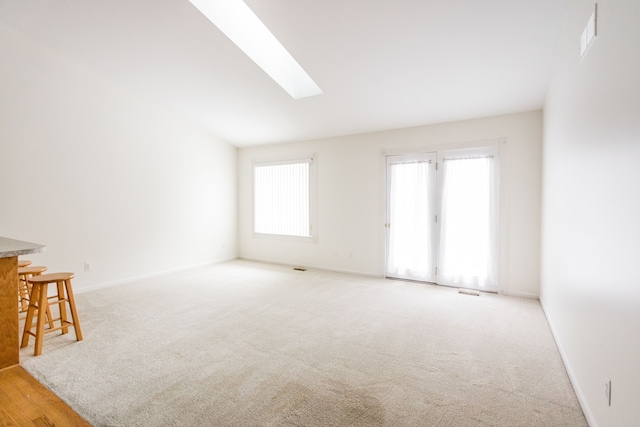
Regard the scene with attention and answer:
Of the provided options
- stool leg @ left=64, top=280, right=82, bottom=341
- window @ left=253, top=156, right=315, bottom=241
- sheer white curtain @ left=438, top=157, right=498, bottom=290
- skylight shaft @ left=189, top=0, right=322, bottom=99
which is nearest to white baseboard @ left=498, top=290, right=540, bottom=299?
sheer white curtain @ left=438, top=157, right=498, bottom=290

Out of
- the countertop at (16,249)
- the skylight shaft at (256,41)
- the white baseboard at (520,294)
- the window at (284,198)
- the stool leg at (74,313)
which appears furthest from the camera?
the window at (284,198)

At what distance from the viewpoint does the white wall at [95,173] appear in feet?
11.8

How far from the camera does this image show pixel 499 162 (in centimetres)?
410

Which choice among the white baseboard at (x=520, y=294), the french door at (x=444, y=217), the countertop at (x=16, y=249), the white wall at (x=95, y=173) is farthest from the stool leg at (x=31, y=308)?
the white baseboard at (x=520, y=294)

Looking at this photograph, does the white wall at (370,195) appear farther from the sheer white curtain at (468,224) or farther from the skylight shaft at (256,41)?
the skylight shaft at (256,41)

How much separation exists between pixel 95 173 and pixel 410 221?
486 centimetres

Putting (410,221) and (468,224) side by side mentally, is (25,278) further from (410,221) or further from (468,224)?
(468,224)

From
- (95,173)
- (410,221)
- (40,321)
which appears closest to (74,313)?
(40,321)

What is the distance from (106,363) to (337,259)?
12.4 feet

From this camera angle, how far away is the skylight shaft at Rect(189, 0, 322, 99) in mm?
3254

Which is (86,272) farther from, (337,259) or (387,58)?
(387,58)

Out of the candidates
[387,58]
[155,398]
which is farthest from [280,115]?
[155,398]

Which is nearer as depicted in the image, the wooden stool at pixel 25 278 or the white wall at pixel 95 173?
the wooden stool at pixel 25 278

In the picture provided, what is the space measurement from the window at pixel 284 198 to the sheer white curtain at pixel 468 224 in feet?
8.06
